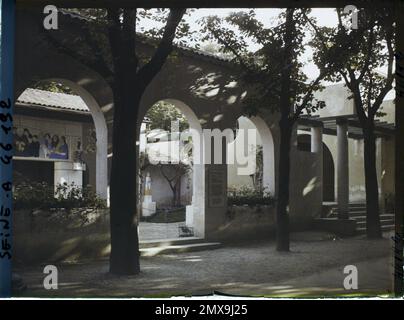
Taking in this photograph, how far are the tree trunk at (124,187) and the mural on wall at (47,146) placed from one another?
362cm

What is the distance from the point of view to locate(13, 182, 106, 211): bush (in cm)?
857

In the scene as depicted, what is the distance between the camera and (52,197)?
29.4 ft

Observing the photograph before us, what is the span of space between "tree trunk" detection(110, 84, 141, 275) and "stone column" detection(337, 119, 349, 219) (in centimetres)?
611

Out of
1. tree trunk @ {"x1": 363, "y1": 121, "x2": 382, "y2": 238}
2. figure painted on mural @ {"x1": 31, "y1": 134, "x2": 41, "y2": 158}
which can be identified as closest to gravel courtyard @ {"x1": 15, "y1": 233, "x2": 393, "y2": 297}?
tree trunk @ {"x1": 363, "y1": 121, "x2": 382, "y2": 238}

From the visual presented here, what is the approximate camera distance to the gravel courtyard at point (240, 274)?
25.0ft

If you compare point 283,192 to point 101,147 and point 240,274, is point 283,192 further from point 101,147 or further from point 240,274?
point 101,147

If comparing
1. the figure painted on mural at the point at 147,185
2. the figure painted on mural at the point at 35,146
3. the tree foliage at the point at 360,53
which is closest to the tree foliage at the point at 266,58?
the tree foliage at the point at 360,53

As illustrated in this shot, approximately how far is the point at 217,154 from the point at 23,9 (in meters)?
4.86

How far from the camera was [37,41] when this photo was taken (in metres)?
8.55

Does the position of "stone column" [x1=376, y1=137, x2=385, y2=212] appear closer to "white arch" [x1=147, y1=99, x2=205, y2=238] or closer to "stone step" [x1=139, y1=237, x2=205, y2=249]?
"white arch" [x1=147, y1=99, x2=205, y2=238]

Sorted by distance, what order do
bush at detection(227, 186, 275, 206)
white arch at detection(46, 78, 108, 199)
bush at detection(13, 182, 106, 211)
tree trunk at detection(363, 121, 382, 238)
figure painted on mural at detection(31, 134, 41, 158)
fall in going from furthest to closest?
figure painted on mural at detection(31, 134, 41, 158)
bush at detection(227, 186, 275, 206)
tree trunk at detection(363, 121, 382, 238)
white arch at detection(46, 78, 108, 199)
bush at detection(13, 182, 106, 211)

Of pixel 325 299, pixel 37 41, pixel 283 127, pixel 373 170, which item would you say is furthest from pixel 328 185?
pixel 37 41
